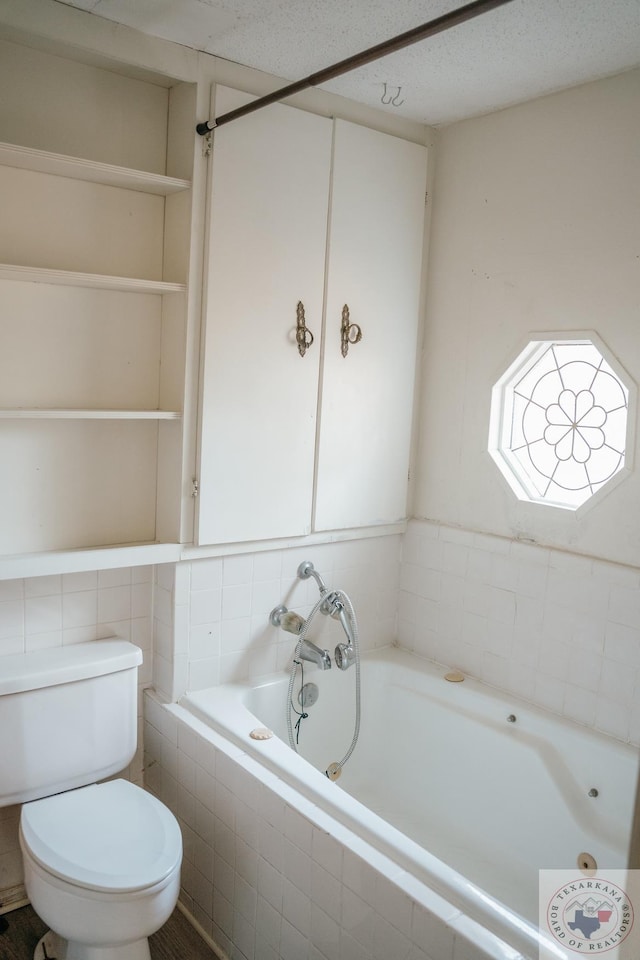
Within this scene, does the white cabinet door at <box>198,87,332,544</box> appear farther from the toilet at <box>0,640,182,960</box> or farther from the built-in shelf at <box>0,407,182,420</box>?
the toilet at <box>0,640,182,960</box>

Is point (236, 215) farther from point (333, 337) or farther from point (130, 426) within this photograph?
point (130, 426)

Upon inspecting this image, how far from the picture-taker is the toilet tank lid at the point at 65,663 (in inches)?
84.9

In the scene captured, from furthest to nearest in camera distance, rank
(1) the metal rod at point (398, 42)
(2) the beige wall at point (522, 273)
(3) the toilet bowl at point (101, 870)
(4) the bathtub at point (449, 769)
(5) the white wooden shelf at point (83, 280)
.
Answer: (2) the beige wall at point (522, 273), (4) the bathtub at point (449, 769), (5) the white wooden shelf at point (83, 280), (3) the toilet bowl at point (101, 870), (1) the metal rod at point (398, 42)

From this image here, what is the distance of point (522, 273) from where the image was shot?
259 centimetres

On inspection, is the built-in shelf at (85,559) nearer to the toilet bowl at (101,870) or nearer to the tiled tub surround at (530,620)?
the toilet bowl at (101,870)

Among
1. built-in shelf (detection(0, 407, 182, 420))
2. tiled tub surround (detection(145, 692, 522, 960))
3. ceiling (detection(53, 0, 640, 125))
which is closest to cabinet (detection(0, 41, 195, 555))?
built-in shelf (detection(0, 407, 182, 420))

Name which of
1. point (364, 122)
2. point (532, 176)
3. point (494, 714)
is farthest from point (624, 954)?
point (364, 122)

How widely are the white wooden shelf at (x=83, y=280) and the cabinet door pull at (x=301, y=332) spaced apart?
39cm

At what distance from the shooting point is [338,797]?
1.99m

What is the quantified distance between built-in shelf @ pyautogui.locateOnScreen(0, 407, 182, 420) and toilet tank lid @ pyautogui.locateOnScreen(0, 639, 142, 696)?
2.26 feet

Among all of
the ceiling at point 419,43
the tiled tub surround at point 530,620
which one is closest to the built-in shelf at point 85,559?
the tiled tub surround at point 530,620

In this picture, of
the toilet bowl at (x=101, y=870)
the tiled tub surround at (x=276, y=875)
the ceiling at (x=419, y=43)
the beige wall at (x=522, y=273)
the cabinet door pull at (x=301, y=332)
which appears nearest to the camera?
the tiled tub surround at (x=276, y=875)

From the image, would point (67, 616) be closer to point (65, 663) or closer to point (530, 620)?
point (65, 663)

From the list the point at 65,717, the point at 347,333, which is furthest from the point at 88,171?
the point at 65,717
